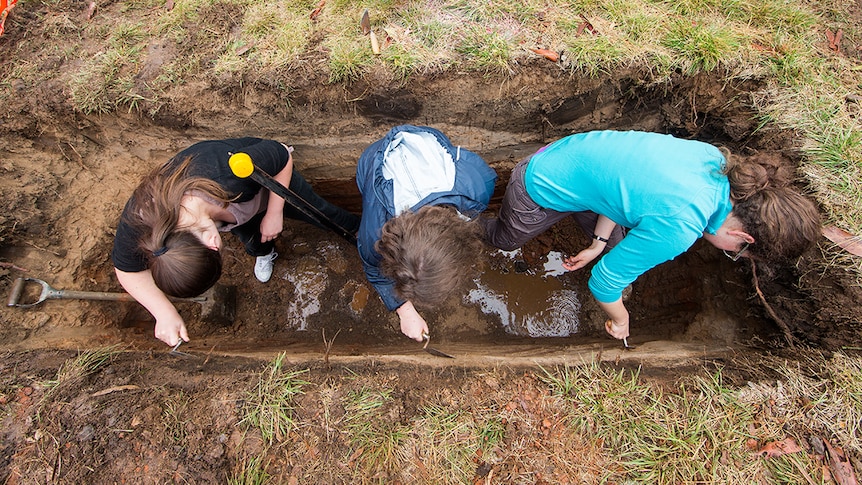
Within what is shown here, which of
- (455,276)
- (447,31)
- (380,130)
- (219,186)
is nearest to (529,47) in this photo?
(447,31)

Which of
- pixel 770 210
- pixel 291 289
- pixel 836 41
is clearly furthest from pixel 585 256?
pixel 291 289

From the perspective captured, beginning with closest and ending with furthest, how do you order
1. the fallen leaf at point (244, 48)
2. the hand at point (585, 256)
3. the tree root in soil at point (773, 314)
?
1. the tree root in soil at point (773, 314)
2. the hand at point (585, 256)
3. the fallen leaf at point (244, 48)

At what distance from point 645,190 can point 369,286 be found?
2.36m

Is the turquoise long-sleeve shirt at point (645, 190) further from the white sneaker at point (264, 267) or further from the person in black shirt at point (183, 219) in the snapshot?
the white sneaker at point (264, 267)

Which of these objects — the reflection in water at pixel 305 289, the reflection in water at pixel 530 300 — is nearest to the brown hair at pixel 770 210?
the reflection in water at pixel 530 300

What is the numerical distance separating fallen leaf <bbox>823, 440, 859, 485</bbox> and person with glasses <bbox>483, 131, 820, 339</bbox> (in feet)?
3.14

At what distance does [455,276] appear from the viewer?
5.44 ft

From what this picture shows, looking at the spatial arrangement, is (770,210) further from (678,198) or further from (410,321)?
(410,321)

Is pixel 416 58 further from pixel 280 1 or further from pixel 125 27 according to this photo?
pixel 125 27

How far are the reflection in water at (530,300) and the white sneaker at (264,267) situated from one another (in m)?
1.73

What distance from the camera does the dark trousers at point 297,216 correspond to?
247 centimetres

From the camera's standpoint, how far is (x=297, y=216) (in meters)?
2.82

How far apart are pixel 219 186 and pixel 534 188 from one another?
161 centimetres

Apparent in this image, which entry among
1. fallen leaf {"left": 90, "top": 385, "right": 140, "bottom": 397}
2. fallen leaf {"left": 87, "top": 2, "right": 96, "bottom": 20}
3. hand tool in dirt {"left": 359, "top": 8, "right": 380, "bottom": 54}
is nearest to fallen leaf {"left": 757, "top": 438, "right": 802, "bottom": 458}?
hand tool in dirt {"left": 359, "top": 8, "right": 380, "bottom": 54}
